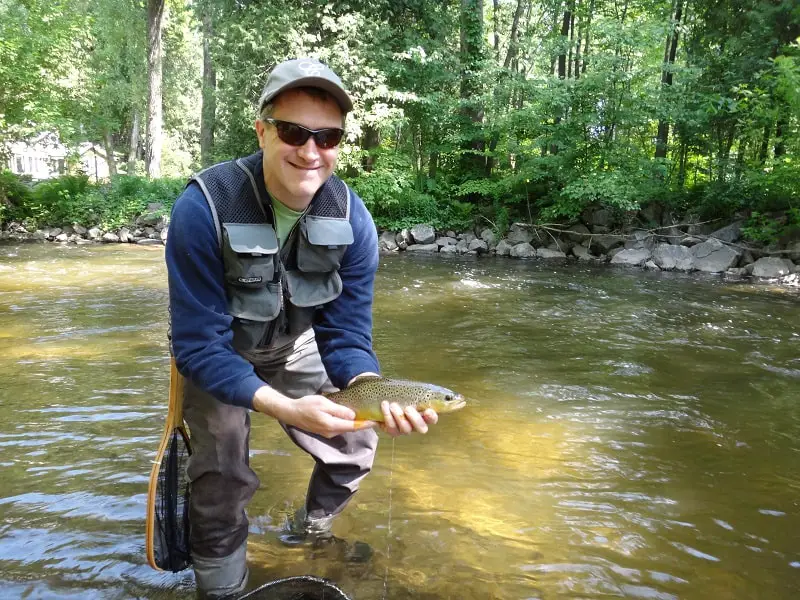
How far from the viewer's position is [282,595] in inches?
104

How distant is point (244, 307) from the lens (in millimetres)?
2510

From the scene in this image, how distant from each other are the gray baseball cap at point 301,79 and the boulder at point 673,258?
15.1 metres

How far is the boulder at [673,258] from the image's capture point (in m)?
15.5

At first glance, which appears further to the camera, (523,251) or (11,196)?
(11,196)

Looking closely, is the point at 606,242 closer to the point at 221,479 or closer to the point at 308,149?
the point at 308,149

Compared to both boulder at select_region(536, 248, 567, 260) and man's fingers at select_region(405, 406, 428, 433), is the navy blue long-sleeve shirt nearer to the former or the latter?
man's fingers at select_region(405, 406, 428, 433)

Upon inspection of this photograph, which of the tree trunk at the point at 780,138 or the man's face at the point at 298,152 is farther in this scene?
the tree trunk at the point at 780,138

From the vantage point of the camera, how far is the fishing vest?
2.43 m

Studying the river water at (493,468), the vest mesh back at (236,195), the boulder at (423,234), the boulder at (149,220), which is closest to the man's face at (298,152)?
the vest mesh back at (236,195)

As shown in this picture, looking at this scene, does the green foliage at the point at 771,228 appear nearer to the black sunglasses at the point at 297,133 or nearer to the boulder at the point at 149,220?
the black sunglasses at the point at 297,133

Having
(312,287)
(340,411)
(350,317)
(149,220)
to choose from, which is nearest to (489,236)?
(149,220)

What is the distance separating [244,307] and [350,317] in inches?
21.2

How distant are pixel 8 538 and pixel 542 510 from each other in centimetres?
303

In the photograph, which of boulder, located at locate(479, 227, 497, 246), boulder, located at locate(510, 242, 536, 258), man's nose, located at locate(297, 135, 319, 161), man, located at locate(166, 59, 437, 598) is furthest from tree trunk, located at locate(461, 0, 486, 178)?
man's nose, located at locate(297, 135, 319, 161)
